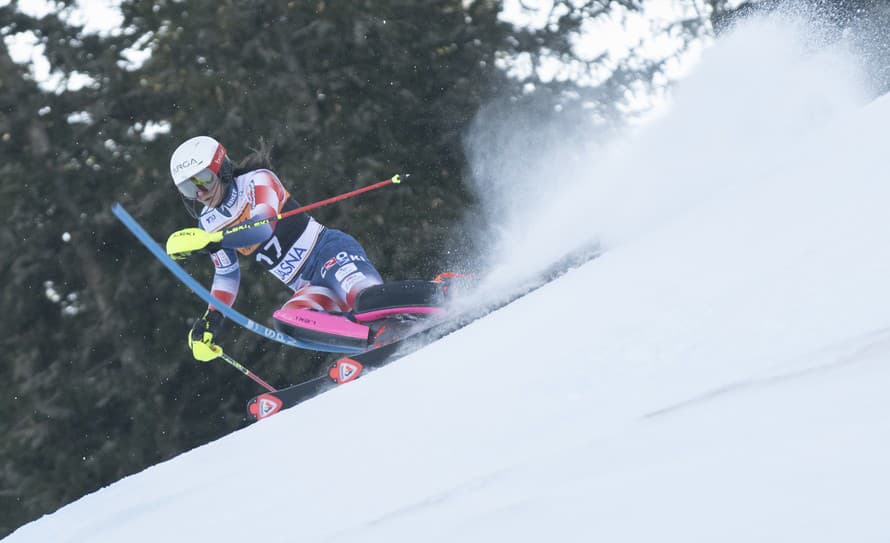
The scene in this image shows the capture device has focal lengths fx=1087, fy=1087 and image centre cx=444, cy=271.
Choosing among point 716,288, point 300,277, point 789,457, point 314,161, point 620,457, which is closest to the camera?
point 789,457

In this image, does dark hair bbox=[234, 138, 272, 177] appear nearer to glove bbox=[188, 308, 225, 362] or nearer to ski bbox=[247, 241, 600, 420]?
glove bbox=[188, 308, 225, 362]

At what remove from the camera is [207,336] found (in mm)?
5879

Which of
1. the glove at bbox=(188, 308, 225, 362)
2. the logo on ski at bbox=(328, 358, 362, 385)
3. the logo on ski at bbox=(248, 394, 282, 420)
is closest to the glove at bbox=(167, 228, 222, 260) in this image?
the glove at bbox=(188, 308, 225, 362)

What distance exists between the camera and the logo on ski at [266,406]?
20.3ft

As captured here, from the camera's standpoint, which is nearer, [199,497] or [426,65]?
[199,497]

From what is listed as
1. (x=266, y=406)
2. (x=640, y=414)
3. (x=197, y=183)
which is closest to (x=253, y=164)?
(x=197, y=183)

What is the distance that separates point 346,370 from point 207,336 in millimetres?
785

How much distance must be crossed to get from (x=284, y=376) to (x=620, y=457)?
636 centimetres

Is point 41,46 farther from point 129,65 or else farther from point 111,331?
point 111,331

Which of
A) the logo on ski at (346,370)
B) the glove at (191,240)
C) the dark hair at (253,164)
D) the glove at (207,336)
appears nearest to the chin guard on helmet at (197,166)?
the dark hair at (253,164)

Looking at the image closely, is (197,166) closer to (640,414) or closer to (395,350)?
(395,350)

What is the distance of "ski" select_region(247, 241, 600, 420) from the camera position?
5266mm

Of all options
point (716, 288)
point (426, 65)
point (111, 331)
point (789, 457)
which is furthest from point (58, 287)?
point (789, 457)

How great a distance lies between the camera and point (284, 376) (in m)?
8.83
